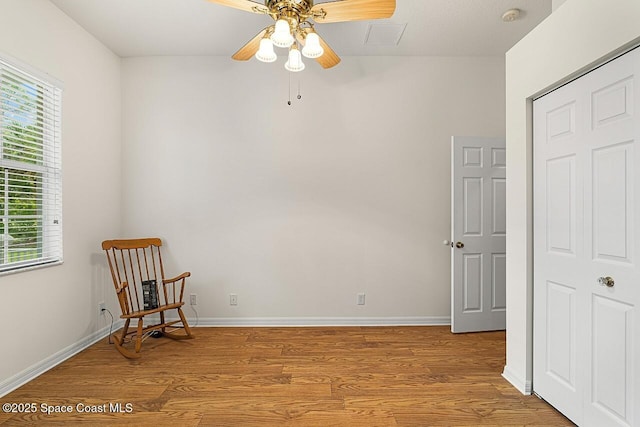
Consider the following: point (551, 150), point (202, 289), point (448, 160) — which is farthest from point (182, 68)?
point (551, 150)

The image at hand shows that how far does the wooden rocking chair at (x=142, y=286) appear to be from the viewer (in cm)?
296

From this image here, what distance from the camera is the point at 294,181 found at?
143 inches

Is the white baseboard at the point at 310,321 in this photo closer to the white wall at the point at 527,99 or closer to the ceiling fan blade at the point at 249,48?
the white wall at the point at 527,99

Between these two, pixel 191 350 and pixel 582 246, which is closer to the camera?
pixel 582 246

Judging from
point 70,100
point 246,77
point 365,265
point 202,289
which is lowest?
point 202,289

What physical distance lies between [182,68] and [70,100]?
3.77 ft

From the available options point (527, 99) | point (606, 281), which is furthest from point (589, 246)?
point (527, 99)

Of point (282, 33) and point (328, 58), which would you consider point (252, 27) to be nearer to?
point (328, 58)

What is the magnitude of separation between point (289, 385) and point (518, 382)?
161 centimetres

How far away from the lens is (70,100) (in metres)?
2.92

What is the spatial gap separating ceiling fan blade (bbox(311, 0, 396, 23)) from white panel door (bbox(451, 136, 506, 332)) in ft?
6.06

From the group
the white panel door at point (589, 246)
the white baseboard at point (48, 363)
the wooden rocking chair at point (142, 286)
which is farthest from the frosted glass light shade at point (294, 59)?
the white baseboard at point (48, 363)

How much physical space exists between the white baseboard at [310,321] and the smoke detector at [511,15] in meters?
3.01

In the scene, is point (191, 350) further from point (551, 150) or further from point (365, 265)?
point (551, 150)
